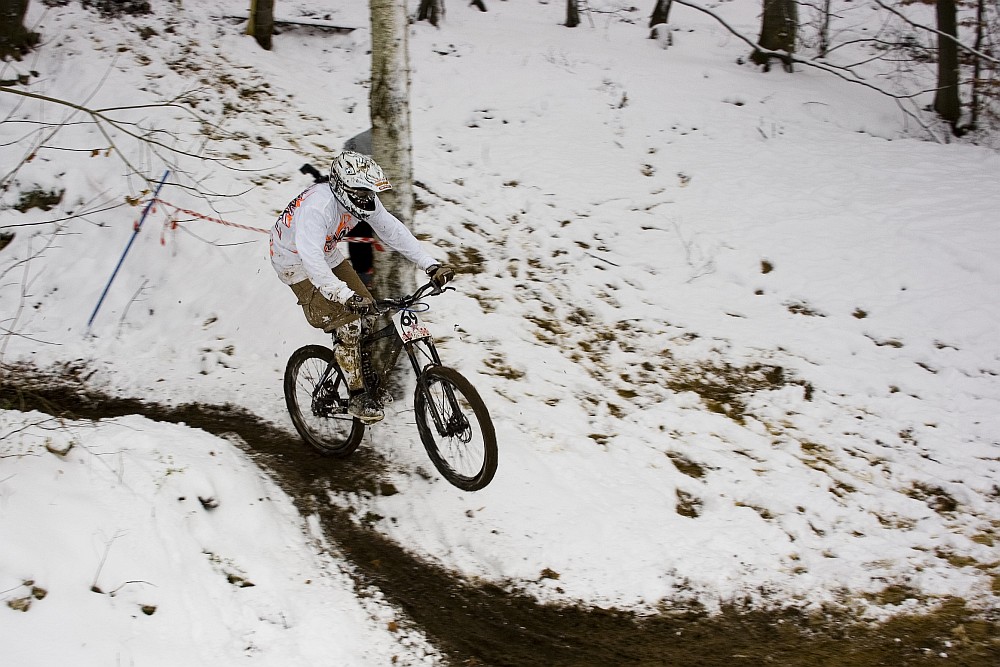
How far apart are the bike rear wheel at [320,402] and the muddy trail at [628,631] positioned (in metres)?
0.85

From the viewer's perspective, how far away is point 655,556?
4.77 m

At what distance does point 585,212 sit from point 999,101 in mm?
7751

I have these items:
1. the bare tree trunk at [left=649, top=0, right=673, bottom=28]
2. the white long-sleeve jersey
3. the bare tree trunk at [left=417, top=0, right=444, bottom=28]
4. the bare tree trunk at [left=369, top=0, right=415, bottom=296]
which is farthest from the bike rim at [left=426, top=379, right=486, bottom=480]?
the bare tree trunk at [left=649, top=0, right=673, bottom=28]

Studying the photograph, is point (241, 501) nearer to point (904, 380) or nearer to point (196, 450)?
point (196, 450)

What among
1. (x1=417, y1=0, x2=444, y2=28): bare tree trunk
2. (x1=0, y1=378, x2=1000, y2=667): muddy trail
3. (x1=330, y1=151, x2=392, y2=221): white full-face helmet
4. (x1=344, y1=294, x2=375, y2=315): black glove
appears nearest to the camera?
(x1=0, y1=378, x2=1000, y2=667): muddy trail

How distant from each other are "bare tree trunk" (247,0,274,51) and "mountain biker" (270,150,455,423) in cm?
958

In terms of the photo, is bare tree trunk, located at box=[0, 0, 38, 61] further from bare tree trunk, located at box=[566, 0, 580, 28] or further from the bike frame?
bare tree trunk, located at box=[566, 0, 580, 28]

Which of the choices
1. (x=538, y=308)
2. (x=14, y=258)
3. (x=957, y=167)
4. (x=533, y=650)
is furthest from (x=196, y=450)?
(x=957, y=167)

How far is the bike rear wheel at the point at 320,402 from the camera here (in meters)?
5.52

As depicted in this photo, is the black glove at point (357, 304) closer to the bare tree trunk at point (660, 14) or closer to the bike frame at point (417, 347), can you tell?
the bike frame at point (417, 347)

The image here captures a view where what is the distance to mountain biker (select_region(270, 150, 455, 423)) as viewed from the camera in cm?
470

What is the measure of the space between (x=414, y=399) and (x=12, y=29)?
9.61 m

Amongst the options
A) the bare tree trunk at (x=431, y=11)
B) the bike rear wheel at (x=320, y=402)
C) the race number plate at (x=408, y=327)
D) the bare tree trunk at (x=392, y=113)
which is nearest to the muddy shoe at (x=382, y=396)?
the bike rear wheel at (x=320, y=402)

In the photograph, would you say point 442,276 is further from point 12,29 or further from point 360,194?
point 12,29
